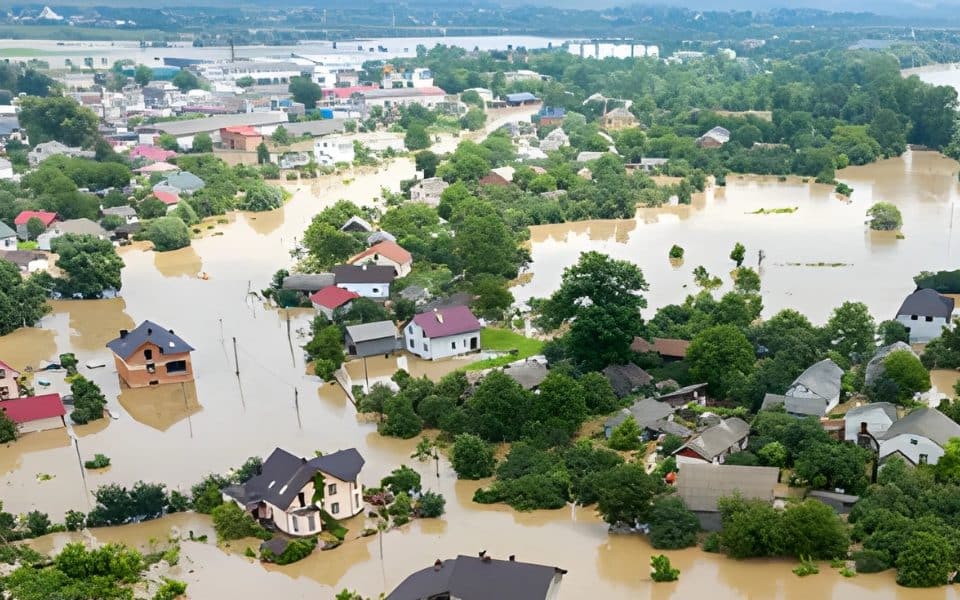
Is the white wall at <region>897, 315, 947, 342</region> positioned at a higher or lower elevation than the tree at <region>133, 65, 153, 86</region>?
lower

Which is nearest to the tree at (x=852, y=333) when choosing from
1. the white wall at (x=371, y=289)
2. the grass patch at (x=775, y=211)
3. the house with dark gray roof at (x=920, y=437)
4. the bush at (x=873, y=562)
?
the house with dark gray roof at (x=920, y=437)

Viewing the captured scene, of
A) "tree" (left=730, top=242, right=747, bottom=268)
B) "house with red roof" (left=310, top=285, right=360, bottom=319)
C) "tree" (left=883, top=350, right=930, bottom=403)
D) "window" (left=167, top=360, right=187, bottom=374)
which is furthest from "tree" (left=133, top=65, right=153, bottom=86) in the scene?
"tree" (left=883, top=350, right=930, bottom=403)

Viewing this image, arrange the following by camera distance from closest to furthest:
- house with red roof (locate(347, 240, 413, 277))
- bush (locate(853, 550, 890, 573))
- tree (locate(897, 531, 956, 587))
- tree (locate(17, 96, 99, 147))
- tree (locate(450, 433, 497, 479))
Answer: tree (locate(897, 531, 956, 587))
bush (locate(853, 550, 890, 573))
tree (locate(450, 433, 497, 479))
house with red roof (locate(347, 240, 413, 277))
tree (locate(17, 96, 99, 147))

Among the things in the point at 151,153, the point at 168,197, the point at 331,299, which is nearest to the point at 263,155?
the point at 151,153

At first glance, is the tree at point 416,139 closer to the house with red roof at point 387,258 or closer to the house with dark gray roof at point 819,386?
the house with red roof at point 387,258

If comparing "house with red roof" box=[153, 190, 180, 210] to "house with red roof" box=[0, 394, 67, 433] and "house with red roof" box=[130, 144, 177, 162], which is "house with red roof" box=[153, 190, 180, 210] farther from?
"house with red roof" box=[0, 394, 67, 433]

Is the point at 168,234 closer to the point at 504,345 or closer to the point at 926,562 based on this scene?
the point at 504,345
